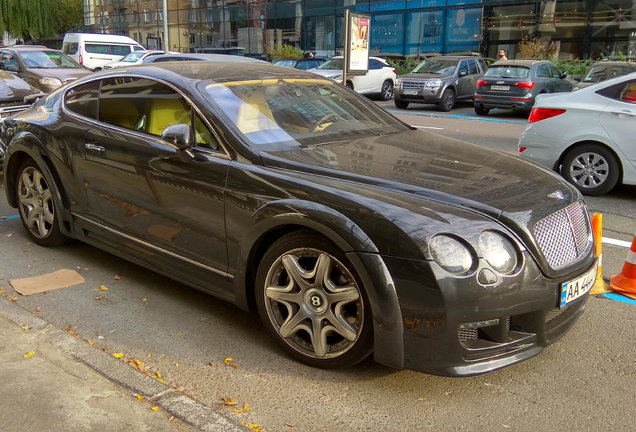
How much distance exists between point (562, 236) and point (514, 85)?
14468mm

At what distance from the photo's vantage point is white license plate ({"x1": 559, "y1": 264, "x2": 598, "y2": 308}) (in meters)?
3.07

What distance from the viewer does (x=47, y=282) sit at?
4590 mm

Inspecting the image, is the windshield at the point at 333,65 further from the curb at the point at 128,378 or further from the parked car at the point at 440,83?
the curb at the point at 128,378

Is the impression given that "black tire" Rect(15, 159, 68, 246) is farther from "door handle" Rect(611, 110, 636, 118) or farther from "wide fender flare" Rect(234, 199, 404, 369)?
"door handle" Rect(611, 110, 636, 118)

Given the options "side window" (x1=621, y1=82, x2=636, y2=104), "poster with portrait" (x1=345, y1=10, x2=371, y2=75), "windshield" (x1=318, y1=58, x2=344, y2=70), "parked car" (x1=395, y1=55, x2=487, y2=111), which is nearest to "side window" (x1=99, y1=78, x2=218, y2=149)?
"side window" (x1=621, y1=82, x2=636, y2=104)

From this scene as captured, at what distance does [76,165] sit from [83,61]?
21.7 metres

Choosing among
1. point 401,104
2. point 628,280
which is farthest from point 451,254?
point 401,104

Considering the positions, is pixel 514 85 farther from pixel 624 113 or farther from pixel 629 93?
pixel 624 113

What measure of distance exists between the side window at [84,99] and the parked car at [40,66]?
433 inches

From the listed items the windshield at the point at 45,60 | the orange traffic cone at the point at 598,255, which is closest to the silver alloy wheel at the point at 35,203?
the orange traffic cone at the point at 598,255

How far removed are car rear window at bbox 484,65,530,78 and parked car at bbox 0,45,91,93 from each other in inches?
442

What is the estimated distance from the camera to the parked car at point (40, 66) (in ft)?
49.4

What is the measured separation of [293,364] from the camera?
3404 millimetres

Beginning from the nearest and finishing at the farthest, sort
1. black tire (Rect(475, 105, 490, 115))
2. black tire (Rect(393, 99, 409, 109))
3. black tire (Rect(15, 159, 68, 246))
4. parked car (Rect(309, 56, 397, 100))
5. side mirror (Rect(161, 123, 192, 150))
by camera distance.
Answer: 1. side mirror (Rect(161, 123, 192, 150))
2. black tire (Rect(15, 159, 68, 246))
3. black tire (Rect(475, 105, 490, 115))
4. black tire (Rect(393, 99, 409, 109))
5. parked car (Rect(309, 56, 397, 100))
